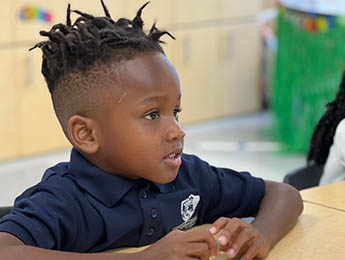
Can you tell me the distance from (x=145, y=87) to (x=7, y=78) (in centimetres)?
322

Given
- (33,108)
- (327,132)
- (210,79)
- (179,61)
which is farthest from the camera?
(210,79)

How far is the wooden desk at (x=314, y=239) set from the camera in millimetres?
1141

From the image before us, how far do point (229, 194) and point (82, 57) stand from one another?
440 millimetres

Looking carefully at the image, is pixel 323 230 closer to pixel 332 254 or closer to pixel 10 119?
pixel 332 254

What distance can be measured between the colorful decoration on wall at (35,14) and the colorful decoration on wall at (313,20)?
58.6 inches

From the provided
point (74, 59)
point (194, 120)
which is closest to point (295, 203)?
point (74, 59)

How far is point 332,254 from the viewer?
113 cm

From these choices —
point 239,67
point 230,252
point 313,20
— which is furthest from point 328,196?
point 239,67

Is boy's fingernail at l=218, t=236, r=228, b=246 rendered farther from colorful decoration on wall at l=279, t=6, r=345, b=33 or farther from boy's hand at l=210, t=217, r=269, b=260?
colorful decoration on wall at l=279, t=6, r=345, b=33

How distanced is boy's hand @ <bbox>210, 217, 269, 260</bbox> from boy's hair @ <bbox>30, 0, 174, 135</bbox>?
28 cm

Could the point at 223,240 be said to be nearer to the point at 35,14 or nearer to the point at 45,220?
the point at 45,220

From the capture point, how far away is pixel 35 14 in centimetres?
427

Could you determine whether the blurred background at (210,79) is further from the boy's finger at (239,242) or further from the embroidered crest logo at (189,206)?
the boy's finger at (239,242)

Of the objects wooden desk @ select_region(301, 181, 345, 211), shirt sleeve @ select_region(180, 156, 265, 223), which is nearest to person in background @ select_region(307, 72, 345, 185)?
wooden desk @ select_region(301, 181, 345, 211)
